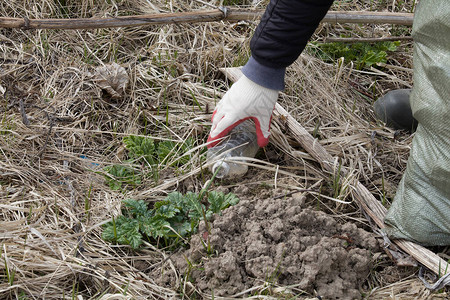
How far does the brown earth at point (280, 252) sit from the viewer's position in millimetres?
1567

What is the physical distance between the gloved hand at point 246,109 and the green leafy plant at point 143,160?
152 millimetres

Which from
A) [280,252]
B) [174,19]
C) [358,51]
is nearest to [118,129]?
[174,19]

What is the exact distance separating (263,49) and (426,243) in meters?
0.91

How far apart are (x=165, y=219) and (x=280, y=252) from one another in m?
0.43

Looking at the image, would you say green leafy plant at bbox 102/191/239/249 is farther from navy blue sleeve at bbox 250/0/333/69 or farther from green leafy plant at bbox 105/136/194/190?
navy blue sleeve at bbox 250/0/333/69

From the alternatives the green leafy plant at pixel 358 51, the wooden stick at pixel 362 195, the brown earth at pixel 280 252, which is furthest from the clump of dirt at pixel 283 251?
the green leafy plant at pixel 358 51

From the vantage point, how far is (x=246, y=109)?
203 centimetres

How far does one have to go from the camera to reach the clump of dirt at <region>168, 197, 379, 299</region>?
1.57 m

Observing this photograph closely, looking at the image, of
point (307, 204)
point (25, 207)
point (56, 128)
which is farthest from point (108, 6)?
point (307, 204)

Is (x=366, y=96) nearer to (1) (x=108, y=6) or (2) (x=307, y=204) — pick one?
(2) (x=307, y=204)

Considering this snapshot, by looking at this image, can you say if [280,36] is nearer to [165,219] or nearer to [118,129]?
[165,219]

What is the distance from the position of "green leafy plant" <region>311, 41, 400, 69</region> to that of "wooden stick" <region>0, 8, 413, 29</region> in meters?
0.16

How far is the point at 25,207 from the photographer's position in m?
1.86

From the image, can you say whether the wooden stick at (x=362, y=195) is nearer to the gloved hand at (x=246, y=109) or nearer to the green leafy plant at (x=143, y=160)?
the gloved hand at (x=246, y=109)
